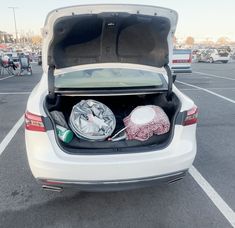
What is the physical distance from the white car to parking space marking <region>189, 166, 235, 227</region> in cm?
60

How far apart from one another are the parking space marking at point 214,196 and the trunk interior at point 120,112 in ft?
2.90

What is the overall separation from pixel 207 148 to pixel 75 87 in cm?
233

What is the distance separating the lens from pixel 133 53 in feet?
10.4

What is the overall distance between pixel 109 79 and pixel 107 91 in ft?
1.05

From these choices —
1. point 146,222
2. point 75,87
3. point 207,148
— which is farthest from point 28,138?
point 207,148

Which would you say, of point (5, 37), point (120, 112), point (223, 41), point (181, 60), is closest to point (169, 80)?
point (120, 112)

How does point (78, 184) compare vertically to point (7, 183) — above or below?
above

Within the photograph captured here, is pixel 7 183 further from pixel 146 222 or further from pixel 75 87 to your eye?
pixel 146 222

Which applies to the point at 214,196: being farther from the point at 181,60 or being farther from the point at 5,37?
the point at 5,37

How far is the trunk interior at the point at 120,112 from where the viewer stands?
2553mm

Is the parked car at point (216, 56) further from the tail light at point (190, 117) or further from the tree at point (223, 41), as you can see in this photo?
the tree at point (223, 41)

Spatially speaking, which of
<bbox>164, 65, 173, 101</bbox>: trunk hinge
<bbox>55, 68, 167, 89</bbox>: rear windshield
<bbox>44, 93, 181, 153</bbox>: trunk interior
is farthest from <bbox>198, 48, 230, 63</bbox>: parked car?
<bbox>164, 65, 173, 101</bbox>: trunk hinge

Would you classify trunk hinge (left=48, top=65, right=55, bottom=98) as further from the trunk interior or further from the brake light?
the brake light

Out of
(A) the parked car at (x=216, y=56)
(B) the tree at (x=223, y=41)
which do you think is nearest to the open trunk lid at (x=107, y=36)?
(A) the parked car at (x=216, y=56)
